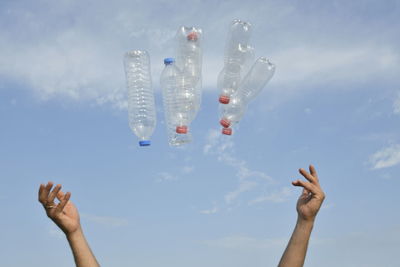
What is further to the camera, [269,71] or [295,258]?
[269,71]

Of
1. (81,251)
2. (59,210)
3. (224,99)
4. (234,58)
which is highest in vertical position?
(234,58)

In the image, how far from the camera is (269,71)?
368 inches

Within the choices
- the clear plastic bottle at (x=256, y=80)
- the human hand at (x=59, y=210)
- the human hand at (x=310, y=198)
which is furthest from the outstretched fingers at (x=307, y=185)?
the clear plastic bottle at (x=256, y=80)

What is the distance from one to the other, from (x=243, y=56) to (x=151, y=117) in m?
1.77

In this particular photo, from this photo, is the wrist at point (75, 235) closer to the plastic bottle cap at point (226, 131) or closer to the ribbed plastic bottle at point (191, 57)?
the plastic bottle cap at point (226, 131)

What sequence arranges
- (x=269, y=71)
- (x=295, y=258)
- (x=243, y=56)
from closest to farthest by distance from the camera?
1. (x=295, y=258)
2. (x=243, y=56)
3. (x=269, y=71)

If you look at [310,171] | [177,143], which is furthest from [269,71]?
[310,171]

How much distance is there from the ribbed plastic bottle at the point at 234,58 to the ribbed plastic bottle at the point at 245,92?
6.4 inches

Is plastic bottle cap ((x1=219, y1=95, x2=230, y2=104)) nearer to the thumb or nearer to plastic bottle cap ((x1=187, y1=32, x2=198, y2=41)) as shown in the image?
plastic bottle cap ((x1=187, y1=32, x2=198, y2=41))

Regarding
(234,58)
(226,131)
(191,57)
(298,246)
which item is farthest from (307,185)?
(234,58)

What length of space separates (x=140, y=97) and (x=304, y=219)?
4.45 metres

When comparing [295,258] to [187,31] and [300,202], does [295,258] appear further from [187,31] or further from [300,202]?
[187,31]

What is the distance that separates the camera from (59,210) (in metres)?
4.43

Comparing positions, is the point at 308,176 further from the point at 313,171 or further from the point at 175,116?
the point at 175,116
